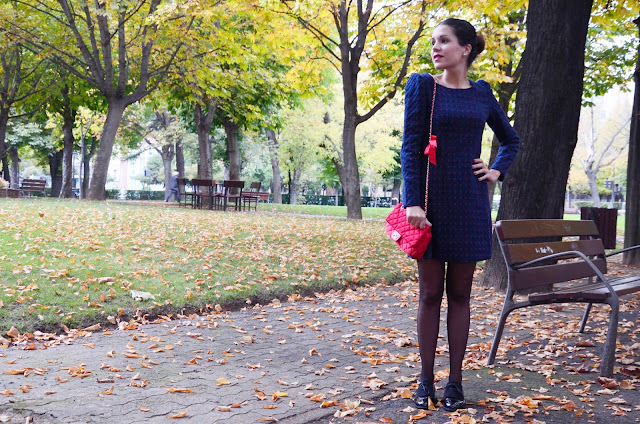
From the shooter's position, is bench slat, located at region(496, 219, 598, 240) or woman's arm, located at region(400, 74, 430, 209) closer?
woman's arm, located at region(400, 74, 430, 209)

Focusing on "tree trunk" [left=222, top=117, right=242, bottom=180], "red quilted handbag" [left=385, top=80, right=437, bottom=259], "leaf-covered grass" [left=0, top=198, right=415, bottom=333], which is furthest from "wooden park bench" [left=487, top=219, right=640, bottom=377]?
"tree trunk" [left=222, top=117, right=242, bottom=180]

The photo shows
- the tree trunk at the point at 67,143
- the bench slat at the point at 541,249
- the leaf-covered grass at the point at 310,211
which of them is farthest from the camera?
the tree trunk at the point at 67,143

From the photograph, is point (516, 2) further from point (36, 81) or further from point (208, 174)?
point (36, 81)

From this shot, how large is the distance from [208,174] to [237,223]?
34.0ft

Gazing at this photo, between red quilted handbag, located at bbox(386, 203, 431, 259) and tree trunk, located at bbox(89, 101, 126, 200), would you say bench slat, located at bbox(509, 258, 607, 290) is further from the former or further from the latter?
tree trunk, located at bbox(89, 101, 126, 200)

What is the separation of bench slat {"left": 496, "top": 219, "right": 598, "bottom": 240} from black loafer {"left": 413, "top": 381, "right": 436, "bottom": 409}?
1396mm

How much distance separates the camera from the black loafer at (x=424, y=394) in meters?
3.67

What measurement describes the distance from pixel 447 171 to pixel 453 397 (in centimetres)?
138

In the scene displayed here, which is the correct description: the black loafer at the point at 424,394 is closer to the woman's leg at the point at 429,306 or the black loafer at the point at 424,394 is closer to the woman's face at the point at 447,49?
the woman's leg at the point at 429,306

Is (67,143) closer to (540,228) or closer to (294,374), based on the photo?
(294,374)

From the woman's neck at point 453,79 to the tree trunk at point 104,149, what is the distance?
Result: 16.9 m

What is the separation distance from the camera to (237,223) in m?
13.3

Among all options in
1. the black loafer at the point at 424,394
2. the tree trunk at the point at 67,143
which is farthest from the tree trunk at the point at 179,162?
the black loafer at the point at 424,394

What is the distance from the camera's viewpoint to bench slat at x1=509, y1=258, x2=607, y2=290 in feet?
14.9
